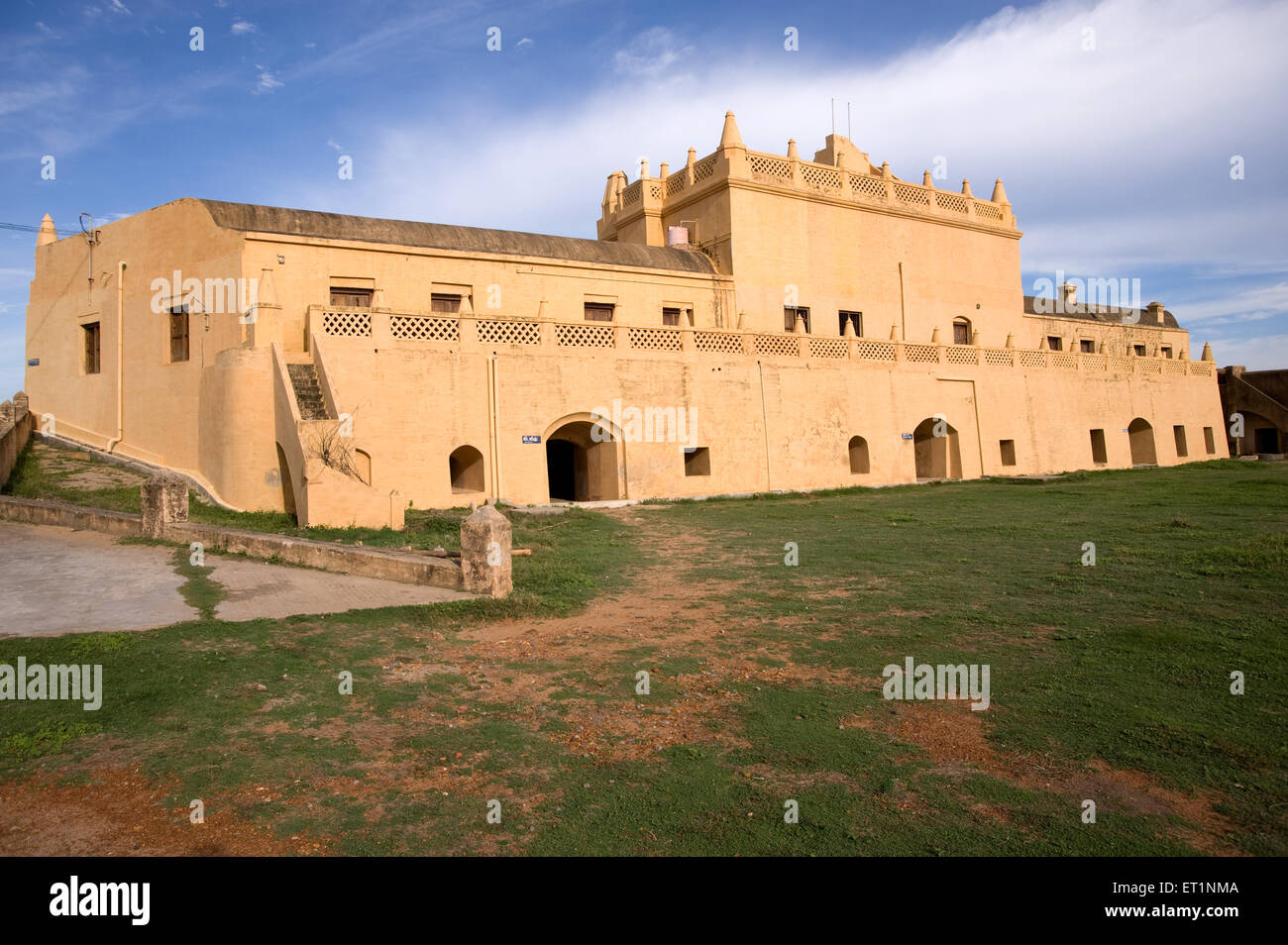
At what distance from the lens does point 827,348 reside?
22.4 m

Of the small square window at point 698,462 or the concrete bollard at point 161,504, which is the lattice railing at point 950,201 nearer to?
the small square window at point 698,462

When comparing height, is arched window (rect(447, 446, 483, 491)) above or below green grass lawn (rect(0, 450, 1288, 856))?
above

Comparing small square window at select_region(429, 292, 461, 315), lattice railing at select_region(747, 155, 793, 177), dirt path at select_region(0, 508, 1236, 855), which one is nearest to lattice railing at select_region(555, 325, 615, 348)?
small square window at select_region(429, 292, 461, 315)

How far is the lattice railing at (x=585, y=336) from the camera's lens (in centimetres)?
1838

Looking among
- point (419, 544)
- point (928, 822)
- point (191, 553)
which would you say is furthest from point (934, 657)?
point (191, 553)

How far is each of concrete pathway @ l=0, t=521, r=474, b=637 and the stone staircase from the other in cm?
390

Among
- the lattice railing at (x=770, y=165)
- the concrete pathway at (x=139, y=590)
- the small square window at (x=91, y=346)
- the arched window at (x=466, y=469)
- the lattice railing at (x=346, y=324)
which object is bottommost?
the concrete pathway at (x=139, y=590)

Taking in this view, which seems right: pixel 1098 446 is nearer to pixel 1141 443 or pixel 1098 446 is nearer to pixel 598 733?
pixel 1141 443

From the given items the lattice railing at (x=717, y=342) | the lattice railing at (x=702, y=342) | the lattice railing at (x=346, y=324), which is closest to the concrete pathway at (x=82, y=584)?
the lattice railing at (x=346, y=324)

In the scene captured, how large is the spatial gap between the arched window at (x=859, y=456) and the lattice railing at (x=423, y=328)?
1119cm

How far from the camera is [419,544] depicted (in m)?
12.6

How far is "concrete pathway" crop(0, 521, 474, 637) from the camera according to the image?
7895 mm

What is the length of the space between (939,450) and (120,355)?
2169cm

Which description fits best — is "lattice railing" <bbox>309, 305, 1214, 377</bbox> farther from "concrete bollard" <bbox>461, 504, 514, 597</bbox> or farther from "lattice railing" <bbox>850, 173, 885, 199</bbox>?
"concrete bollard" <bbox>461, 504, 514, 597</bbox>
